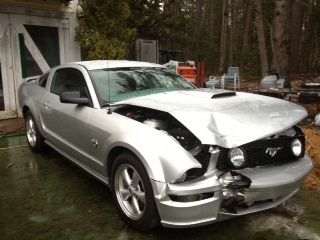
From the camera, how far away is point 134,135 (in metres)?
3.33

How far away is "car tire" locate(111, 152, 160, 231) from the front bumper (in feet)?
0.46

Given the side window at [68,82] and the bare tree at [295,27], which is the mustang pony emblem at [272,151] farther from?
the bare tree at [295,27]

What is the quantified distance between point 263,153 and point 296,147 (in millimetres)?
471

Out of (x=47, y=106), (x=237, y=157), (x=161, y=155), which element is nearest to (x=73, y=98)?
(x=47, y=106)

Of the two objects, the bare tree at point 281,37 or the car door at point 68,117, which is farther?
the bare tree at point 281,37

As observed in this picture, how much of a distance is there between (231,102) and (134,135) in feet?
3.47

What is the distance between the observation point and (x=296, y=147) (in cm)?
351

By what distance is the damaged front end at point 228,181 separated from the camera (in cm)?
291

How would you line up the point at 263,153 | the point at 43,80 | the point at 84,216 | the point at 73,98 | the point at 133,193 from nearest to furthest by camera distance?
the point at 263,153
the point at 133,193
the point at 84,216
the point at 73,98
the point at 43,80

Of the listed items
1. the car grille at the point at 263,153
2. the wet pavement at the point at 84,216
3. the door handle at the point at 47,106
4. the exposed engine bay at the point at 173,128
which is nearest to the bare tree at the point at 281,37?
the wet pavement at the point at 84,216

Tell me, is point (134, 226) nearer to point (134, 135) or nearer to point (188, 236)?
point (188, 236)

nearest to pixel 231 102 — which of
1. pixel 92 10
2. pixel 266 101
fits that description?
pixel 266 101

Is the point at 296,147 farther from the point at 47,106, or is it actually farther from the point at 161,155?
the point at 47,106

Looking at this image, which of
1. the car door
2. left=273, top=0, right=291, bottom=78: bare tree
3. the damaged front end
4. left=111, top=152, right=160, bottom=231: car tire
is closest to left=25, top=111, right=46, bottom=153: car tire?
the car door
